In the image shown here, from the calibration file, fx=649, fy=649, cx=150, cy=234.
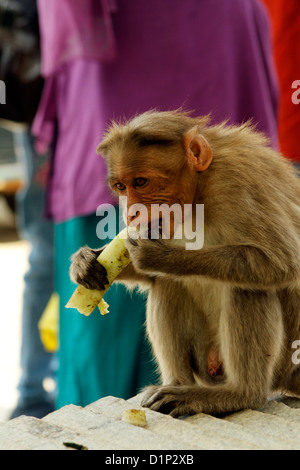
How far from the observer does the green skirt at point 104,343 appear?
350 centimetres

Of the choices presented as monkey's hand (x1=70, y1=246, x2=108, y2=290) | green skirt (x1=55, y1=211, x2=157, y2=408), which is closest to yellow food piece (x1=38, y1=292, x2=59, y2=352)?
green skirt (x1=55, y1=211, x2=157, y2=408)

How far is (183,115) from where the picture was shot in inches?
97.9

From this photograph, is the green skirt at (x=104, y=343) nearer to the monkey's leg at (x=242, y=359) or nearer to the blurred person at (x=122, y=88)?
the blurred person at (x=122, y=88)

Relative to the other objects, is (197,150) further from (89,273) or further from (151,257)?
(89,273)

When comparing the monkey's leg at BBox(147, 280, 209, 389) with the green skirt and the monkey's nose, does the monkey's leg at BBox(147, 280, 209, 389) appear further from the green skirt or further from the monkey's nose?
the green skirt

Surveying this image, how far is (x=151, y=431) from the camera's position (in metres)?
2.06

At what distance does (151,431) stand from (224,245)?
69 centimetres

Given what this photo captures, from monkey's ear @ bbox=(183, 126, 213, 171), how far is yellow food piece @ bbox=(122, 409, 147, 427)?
2.90 feet

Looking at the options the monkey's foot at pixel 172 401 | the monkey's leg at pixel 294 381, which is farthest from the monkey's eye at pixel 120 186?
the monkey's leg at pixel 294 381

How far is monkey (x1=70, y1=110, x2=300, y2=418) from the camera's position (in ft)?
7.45

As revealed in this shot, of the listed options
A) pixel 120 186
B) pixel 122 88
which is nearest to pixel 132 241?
pixel 120 186

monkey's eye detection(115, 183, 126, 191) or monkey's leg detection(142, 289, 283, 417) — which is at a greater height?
monkey's eye detection(115, 183, 126, 191)

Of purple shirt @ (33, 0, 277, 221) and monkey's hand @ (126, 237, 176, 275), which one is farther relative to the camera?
purple shirt @ (33, 0, 277, 221)

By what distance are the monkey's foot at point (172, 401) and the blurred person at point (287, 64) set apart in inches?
81.7
